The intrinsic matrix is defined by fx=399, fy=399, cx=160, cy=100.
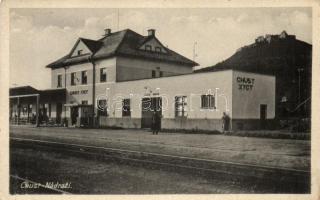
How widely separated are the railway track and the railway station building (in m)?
2.30

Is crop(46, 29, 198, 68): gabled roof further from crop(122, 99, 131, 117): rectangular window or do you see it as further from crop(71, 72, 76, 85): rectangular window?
crop(122, 99, 131, 117): rectangular window

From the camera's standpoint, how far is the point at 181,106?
13.8 m

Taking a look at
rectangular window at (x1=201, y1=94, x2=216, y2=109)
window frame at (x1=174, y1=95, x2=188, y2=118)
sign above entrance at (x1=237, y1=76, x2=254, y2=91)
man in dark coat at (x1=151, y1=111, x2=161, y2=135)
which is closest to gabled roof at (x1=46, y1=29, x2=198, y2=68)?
window frame at (x1=174, y1=95, x2=188, y2=118)

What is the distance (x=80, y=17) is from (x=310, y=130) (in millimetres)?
4579

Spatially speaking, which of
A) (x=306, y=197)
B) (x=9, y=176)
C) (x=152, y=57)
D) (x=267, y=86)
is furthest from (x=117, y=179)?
(x=152, y=57)

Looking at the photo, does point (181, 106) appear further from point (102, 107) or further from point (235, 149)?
point (235, 149)

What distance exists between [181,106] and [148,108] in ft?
6.55

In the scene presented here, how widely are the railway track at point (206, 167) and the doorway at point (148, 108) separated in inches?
211

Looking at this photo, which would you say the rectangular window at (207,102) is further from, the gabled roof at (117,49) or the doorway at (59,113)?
the doorway at (59,113)

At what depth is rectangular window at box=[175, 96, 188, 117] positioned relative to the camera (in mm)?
13678

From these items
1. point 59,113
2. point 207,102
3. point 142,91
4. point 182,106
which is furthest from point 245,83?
point 59,113

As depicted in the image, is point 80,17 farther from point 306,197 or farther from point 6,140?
point 306,197

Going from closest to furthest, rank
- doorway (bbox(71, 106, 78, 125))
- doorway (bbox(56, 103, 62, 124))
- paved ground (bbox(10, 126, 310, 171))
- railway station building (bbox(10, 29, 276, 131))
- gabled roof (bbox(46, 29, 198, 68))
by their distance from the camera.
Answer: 1. paved ground (bbox(10, 126, 310, 171))
2. railway station building (bbox(10, 29, 276, 131))
3. gabled roof (bbox(46, 29, 198, 68))
4. doorway (bbox(71, 106, 78, 125))
5. doorway (bbox(56, 103, 62, 124))

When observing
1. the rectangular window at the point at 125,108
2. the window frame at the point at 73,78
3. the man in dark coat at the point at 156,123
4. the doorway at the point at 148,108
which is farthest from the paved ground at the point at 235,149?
the window frame at the point at 73,78
